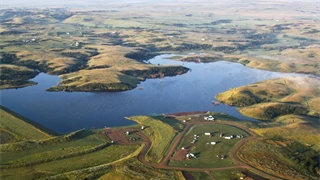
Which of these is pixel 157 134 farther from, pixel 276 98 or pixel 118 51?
pixel 118 51

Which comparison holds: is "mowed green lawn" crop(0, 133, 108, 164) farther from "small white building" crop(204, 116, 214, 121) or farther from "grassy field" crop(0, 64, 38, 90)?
"grassy field" crop(0, 64, 38, 90)

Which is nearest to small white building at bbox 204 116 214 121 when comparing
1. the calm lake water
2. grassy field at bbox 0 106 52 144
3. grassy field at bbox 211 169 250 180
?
the calm lake water

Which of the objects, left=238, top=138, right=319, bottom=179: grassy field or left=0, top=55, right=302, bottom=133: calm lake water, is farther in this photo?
left=0, top=55, right=302, bottom=133: calm lake water

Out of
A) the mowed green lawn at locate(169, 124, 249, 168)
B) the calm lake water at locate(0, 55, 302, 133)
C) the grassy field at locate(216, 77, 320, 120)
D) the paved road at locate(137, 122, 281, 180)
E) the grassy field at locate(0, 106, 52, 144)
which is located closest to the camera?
the paved road at locate(137, 122, 281, 180)

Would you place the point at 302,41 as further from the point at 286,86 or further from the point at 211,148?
the point at 211,148

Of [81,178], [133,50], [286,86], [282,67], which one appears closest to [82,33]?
[133,50]

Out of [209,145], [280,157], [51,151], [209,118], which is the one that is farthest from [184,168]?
[209,118]

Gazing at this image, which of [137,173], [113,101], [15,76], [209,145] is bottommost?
[113,101]
